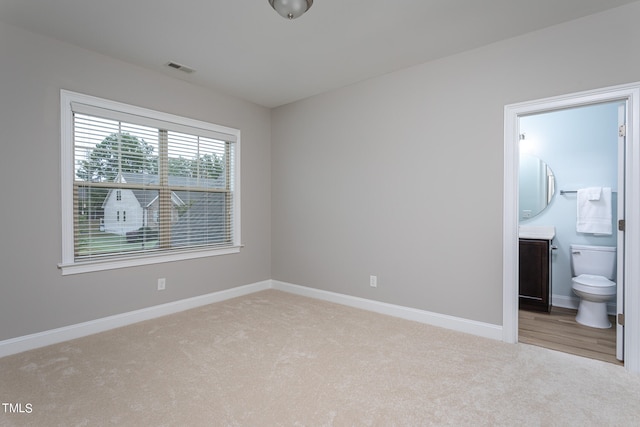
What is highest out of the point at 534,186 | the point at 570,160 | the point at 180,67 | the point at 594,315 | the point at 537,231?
the point at 180,67

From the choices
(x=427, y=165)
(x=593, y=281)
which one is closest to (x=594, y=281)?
(x=593, y=281)

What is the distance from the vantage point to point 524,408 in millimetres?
1866

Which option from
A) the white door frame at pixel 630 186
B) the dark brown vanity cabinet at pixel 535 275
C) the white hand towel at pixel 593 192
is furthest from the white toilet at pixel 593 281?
the white door frame at pixel 630 186

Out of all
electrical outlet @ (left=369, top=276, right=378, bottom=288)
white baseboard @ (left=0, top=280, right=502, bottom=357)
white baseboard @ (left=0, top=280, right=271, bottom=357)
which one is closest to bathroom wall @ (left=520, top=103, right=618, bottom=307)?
white baseboard @ (left=0, top=280, right=502, bottom=357)

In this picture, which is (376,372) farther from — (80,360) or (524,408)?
(80,360)

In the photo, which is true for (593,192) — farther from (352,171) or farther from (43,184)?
(43,184)

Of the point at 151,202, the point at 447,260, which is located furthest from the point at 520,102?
the point at 151,202

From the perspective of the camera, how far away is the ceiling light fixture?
2.10 meters

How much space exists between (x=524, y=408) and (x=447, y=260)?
4.70ft

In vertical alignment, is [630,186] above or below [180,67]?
below

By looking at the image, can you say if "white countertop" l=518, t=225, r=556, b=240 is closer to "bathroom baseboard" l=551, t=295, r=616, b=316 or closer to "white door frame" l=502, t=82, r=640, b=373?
"bathroom baseboard" l=551, t=295, r=616, b=316

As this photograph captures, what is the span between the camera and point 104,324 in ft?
10.00

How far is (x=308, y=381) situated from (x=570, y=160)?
398cm

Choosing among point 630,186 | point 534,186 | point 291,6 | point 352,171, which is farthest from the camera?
point 534,186
